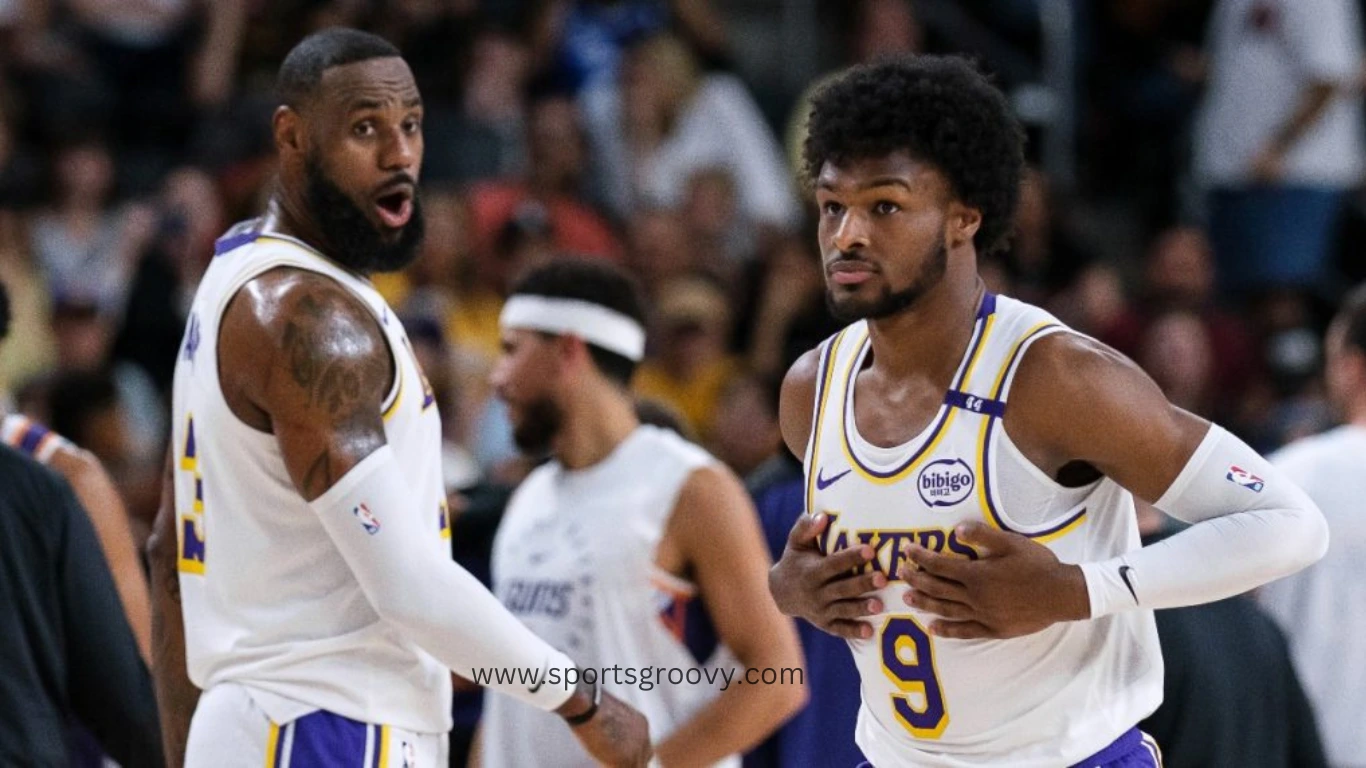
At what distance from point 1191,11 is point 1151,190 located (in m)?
1.17

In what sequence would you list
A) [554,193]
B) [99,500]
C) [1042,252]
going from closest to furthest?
[99,500], [554,193], [1042,252]

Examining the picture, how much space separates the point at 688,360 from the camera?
1062 cm

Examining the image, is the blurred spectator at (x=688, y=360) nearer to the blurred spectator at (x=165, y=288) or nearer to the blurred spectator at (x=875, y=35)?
the blurred spectator at (x=875, y=35)

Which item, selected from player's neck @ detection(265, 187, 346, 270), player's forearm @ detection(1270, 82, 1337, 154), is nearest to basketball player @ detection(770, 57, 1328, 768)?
player's neck @ detection(265, 187, 346, 270)

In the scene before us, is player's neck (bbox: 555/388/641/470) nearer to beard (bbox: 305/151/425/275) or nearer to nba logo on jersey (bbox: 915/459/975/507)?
beard (bbox: 305/151/425/275)

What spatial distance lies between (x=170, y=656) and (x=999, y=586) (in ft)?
6.87

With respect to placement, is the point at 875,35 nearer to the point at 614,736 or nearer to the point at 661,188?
the point at 661,188

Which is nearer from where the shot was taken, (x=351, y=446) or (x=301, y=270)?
(x=351, y=446)

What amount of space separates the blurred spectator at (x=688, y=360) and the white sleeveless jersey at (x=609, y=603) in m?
4.20

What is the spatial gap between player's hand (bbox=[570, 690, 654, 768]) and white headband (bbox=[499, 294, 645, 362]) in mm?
1976

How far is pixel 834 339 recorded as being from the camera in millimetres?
4898

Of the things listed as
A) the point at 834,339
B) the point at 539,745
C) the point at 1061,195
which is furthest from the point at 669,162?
the point at 834,339

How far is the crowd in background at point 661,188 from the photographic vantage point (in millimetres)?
10156

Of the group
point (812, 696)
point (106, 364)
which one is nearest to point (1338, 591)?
point (812, 696)
